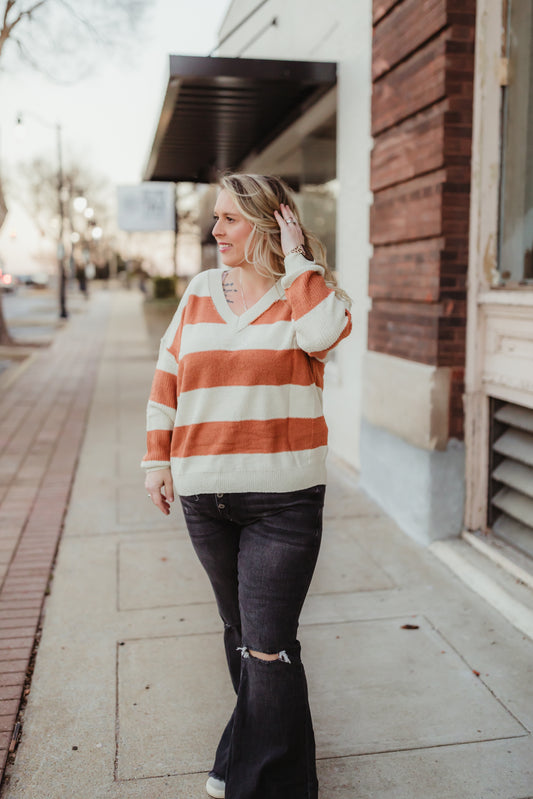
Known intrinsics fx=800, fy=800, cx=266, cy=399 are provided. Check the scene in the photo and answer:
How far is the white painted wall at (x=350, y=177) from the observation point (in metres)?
6.14

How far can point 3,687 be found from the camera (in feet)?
10.8

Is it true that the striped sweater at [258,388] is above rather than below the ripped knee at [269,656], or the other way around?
above

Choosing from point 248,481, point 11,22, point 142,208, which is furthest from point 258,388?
point 142,208

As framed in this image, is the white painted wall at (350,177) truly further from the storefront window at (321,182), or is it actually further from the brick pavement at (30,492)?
the brick pavement at (30,492)

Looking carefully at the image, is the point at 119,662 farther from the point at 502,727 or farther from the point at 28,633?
the point at 502,727

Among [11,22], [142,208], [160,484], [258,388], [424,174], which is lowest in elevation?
[160,484]

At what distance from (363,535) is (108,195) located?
67356 mm

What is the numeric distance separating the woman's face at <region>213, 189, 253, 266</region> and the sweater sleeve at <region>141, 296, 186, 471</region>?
0.79 feet

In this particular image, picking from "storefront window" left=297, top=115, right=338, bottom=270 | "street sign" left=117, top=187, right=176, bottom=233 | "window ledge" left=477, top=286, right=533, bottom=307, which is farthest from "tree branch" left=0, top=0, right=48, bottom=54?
"window ledge" left=477, top=286, right=533, bottom=307

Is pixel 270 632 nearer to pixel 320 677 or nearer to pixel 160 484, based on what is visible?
pixel 160 484

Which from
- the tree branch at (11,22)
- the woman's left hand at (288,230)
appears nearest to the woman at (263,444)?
the woman's left hand at (288,230)

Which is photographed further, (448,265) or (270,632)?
(448,265)

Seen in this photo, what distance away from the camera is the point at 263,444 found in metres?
2.28

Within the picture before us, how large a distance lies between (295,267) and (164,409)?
23.9 inches
